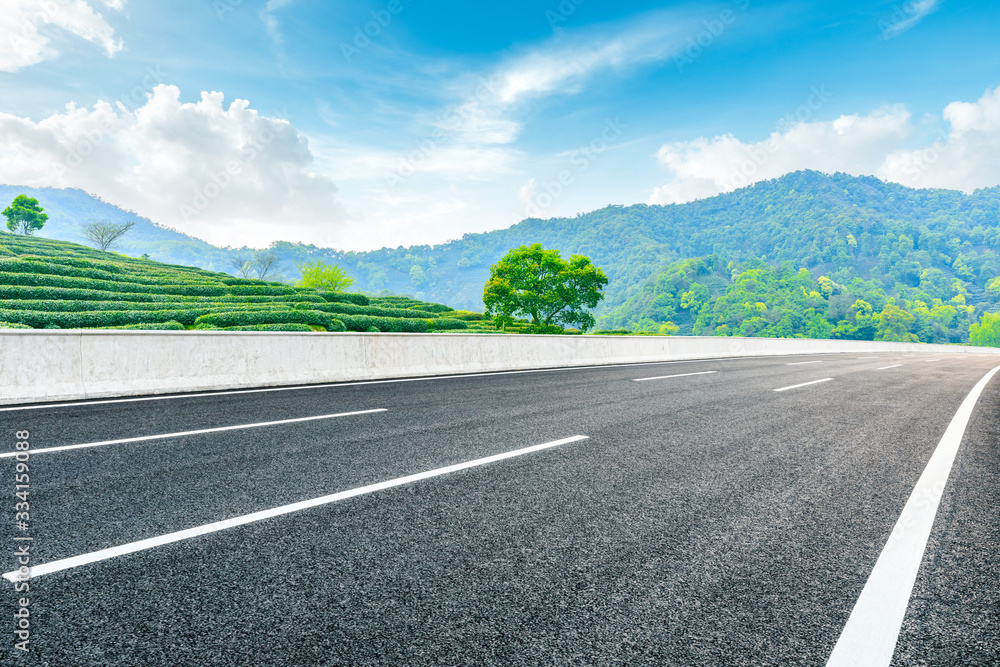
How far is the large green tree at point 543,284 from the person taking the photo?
65375 mm

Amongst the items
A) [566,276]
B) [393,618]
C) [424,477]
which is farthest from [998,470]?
[566,276]

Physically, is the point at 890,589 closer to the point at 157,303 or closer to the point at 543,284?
the point at 157,303

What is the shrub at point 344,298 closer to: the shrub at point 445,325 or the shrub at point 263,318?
the shrub at point 445,325

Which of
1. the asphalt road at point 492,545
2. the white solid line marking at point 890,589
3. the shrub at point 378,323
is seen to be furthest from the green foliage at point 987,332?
the white solid line marking at point 890,589

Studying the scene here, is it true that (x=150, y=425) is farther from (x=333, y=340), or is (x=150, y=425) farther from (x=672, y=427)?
(x=672, y=427)

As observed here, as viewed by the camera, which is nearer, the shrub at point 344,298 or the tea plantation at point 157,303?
the tea plantation at point 157,303

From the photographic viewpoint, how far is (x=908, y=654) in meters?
2.07

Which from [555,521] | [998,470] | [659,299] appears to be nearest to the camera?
[555,521]

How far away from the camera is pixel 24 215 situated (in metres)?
89.5

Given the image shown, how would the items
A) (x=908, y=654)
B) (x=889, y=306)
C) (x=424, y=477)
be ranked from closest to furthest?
(x=908, y=654) → (x=424, y=477) → (x=889, y=306)

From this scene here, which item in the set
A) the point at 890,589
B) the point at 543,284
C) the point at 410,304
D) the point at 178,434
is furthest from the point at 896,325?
the point at 178,434

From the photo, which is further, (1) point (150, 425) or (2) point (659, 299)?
(2) point (659, 299)

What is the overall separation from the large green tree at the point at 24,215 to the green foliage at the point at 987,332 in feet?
627

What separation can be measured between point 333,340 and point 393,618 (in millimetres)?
9706
